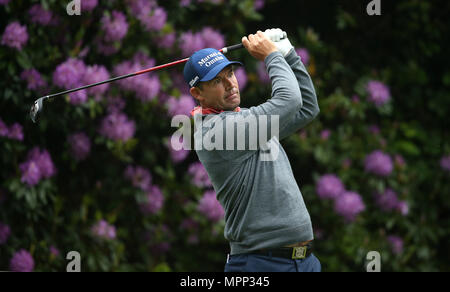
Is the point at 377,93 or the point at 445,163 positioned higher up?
the point at 377,93

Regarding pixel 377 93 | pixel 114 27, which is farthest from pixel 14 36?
pixel 377 93

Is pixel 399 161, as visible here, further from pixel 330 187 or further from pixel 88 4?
pixel 88 4

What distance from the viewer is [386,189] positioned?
451 cm

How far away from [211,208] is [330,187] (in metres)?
0.90

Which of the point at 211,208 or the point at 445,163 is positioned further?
the point at 445,163

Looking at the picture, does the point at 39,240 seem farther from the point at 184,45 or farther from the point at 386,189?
the point at 386,189

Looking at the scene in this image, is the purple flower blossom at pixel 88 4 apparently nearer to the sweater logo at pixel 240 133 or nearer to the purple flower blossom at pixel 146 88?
the purple flower blossom at pixel 146 88

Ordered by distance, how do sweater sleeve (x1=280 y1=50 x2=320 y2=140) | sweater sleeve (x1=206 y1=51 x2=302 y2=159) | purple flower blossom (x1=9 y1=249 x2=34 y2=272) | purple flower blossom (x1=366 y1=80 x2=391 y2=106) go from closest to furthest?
sweater sleeve (x1=206 y1=51 x2=302 y2=159)
sweater sleeve (x1=280 y1=50 x2=320 y2=140)
purple flower blossom (x1=9 y1=249 x2=34 y2=272)
purple flower blossom (x1=366 y1=80 x2=391 y2=106)

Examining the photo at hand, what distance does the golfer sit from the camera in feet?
7.17

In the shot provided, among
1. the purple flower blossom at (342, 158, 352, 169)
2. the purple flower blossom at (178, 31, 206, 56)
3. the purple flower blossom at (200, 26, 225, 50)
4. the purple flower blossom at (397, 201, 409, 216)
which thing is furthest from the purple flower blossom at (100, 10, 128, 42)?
the purple flower blossom at (397, 201, 409, 216)

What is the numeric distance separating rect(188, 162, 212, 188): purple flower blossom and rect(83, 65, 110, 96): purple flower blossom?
863mm

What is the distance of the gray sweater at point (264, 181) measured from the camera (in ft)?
7.11

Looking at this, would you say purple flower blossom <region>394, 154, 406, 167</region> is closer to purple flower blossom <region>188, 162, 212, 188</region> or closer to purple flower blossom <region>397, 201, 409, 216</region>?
purple flower blossom <region>397, 201, 409, 216</region>

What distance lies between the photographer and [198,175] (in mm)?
4090
